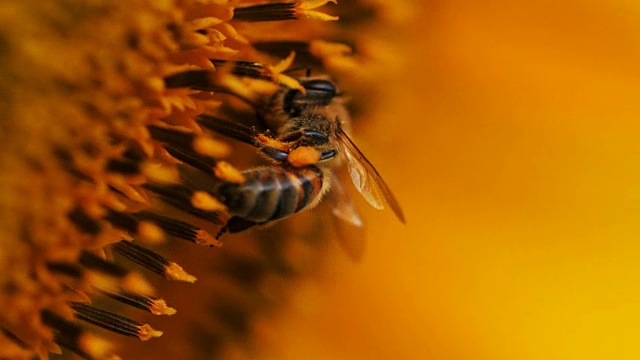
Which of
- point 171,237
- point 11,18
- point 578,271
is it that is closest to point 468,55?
point 578,271

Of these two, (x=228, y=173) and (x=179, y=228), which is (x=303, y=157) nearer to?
(x=228, y=173)

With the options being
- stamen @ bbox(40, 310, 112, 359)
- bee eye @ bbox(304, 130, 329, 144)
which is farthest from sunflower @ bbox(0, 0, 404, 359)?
bee eye @ bbox(304, 130, 329, 144)

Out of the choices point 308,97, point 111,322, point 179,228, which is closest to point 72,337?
point 111,322

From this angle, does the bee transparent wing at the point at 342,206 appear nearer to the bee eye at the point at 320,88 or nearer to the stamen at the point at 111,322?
the bee eye at the point at 320,88

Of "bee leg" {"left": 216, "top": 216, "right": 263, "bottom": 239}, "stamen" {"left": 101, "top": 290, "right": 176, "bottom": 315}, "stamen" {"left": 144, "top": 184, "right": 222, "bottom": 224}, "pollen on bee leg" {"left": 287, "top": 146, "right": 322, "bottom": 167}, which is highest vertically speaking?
"pollen on bee leg" {"left": 287, "top": 146, "right": 322, "bottom": 167}

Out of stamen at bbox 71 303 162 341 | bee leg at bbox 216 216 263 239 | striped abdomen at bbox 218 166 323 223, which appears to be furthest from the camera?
stamen at bbox 71 303 162 341

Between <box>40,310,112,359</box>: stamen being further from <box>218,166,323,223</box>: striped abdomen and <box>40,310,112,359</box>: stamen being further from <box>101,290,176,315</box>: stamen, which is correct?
<box>218,166,323,223</box>: striped abdomen

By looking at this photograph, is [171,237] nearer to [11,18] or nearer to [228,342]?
[228,342]
